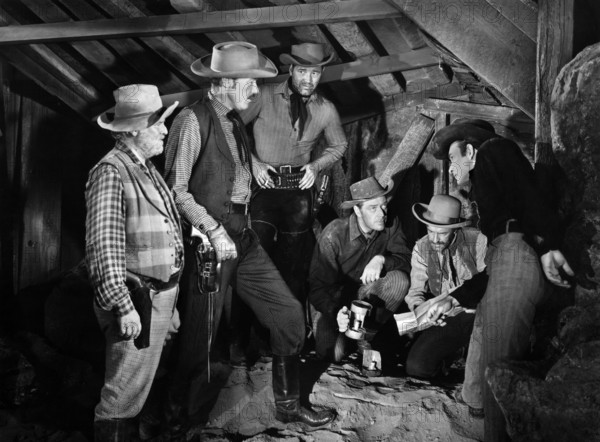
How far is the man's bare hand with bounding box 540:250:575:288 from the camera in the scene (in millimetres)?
3932

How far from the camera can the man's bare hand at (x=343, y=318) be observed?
5.81 m

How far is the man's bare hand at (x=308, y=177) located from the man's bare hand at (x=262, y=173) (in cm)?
26

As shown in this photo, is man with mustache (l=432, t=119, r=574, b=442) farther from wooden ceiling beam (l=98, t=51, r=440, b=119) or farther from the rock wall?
wooden ceiling beam (l=98, t=51, r=440, b=119)

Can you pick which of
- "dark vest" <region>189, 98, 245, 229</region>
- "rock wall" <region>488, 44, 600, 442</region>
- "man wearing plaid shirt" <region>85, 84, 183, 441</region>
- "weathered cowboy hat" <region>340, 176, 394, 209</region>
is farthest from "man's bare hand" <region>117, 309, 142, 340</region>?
"weathered cowboy hat" <region>340, 176, 394, 209</region>

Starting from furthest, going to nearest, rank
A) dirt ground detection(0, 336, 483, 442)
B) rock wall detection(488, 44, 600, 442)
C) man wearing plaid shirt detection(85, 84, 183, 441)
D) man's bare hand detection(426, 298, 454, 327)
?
man's bare hand detection(426, 298, 454, 327) < dirt ground detection(0, 336, 483, 442) < man wearing plaid shirt detection(85, 84, 183, 441) < rock wall detection(488, 44, 600, 442)

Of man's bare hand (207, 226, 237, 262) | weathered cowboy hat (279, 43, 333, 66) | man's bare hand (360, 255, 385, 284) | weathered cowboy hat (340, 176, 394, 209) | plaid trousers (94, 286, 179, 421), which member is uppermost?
weathered cowboy hat (279, 43, 333, 66)

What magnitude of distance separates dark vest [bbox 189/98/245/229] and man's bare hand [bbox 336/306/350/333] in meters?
1.64

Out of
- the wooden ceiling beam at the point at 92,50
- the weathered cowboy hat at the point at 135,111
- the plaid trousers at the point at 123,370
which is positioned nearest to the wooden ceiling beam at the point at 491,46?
the weathered cowboy hat at the point at 135,111

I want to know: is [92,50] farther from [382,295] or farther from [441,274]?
[441,274]

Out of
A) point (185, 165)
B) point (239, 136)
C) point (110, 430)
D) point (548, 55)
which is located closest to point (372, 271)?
point (239, 136)

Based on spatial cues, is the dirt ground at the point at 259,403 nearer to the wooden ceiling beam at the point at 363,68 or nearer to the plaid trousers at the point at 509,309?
the plaid trousers at the point at 509,309

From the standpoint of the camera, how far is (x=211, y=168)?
4.66m

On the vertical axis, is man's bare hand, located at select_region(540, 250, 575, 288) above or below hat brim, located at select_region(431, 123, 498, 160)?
below

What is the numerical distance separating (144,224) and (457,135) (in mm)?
2791
